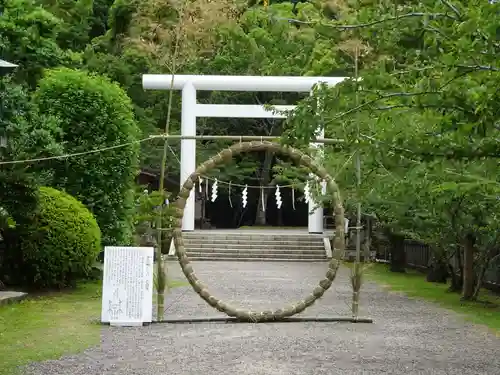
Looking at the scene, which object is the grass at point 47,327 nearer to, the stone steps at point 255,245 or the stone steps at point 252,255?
the stone steps at point 252,255

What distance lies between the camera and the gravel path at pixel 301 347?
713cm

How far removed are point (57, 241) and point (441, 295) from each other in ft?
22.0

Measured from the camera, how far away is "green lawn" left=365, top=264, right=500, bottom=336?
11.6 meters

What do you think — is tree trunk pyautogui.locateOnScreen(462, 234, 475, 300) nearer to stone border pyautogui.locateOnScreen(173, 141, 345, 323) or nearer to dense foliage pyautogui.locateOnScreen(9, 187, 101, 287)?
stone border pyautogui.locateOnScreen(173, 141, 345, 323)

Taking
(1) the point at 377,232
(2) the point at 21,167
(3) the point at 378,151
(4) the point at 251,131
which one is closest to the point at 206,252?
(1) the point at 377,232

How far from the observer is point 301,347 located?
330 inches

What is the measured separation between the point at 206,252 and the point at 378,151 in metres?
19.9

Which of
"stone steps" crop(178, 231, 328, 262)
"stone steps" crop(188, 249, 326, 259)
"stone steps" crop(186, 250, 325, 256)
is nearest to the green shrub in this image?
"stone steps" crop(178, 231, 328, 262)

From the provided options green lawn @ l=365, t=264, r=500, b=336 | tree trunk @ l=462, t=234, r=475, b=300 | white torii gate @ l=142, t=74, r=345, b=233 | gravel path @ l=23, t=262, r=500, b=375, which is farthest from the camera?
white torii gate @ l=142, t=74, r=345, b=233

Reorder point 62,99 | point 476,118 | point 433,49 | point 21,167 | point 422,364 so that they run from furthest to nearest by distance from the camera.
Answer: point 62,99 < point 21,167 < point 422,364 < point 433,49 < point 476,118

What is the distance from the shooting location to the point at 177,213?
35.4ft

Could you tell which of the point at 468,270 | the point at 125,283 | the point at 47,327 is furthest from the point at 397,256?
the point at 47,327

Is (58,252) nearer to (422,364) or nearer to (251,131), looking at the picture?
(422,364)

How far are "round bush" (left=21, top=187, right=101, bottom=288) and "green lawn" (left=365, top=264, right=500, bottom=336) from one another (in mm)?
5605
